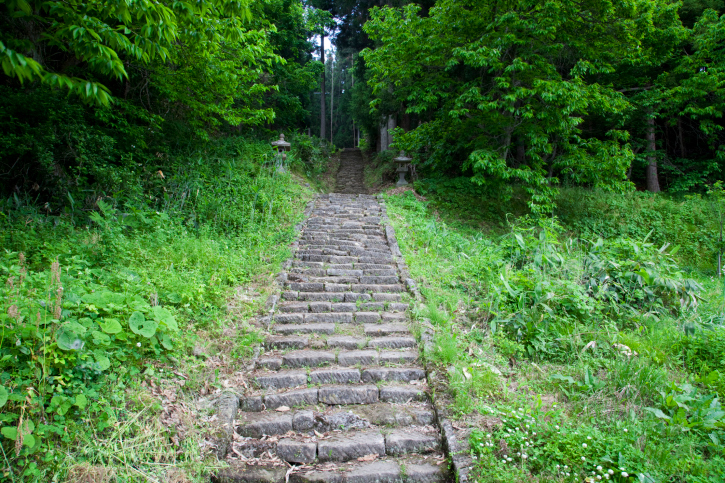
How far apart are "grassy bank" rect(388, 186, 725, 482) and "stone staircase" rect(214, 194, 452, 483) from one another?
0.37m

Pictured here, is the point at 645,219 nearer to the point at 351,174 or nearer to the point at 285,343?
the point at 351,174

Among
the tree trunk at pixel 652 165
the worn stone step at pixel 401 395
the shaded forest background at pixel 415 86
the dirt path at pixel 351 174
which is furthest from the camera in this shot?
the dirt path at pixel 351 174

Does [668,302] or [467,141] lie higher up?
[467,141]

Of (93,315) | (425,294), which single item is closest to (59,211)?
(93,315)

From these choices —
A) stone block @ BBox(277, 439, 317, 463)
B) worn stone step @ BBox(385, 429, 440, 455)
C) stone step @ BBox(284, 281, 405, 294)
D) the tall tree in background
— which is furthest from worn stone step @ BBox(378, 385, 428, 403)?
the tall tree in background

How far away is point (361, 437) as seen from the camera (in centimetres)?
299

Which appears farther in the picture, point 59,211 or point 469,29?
point 469,29

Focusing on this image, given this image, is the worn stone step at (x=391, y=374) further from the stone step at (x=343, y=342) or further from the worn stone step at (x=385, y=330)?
the worn stone step at (x=385, y=330)

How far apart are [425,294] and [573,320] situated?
177 centimetres

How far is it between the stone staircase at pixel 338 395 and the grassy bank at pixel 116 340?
0.35 meters

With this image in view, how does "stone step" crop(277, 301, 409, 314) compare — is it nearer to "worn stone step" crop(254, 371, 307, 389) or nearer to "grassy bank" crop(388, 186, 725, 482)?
"grassy bank" crop(388, 186, 725, 482)

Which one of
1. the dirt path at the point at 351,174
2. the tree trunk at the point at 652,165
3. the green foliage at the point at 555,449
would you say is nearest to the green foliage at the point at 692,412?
the green foliage at the point at 555,449

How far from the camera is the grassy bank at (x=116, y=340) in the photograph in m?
2.30

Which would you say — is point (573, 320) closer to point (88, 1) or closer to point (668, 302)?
point (668, 302)
